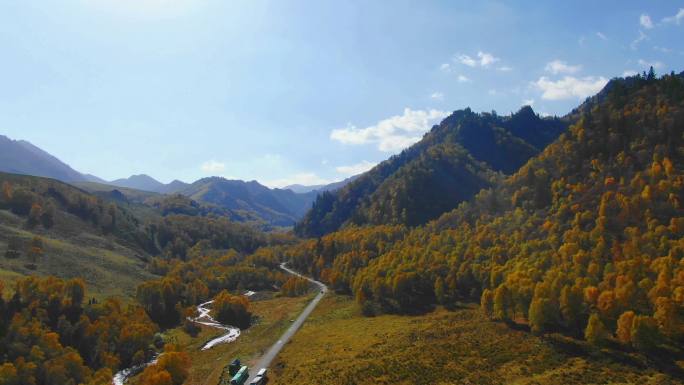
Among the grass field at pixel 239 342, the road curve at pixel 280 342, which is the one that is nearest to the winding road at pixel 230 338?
the road curve at pixel 280 342

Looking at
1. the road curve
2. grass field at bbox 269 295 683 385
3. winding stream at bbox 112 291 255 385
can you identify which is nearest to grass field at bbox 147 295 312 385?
the road curve

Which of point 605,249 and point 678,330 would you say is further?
point 605,249

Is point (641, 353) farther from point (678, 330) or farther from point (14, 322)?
point (14, 322)

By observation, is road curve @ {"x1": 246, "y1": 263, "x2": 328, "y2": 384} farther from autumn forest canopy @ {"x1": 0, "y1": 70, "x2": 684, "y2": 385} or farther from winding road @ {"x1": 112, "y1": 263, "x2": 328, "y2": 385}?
autumn forest canopy @ {"x1": 0, "y1": 70, "x2": 684, "y2": 385}

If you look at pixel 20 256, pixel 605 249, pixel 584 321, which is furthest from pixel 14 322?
pixel 605 249

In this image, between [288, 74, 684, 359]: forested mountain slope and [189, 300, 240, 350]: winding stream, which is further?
[189, 300, 240, 350]: winding stream
